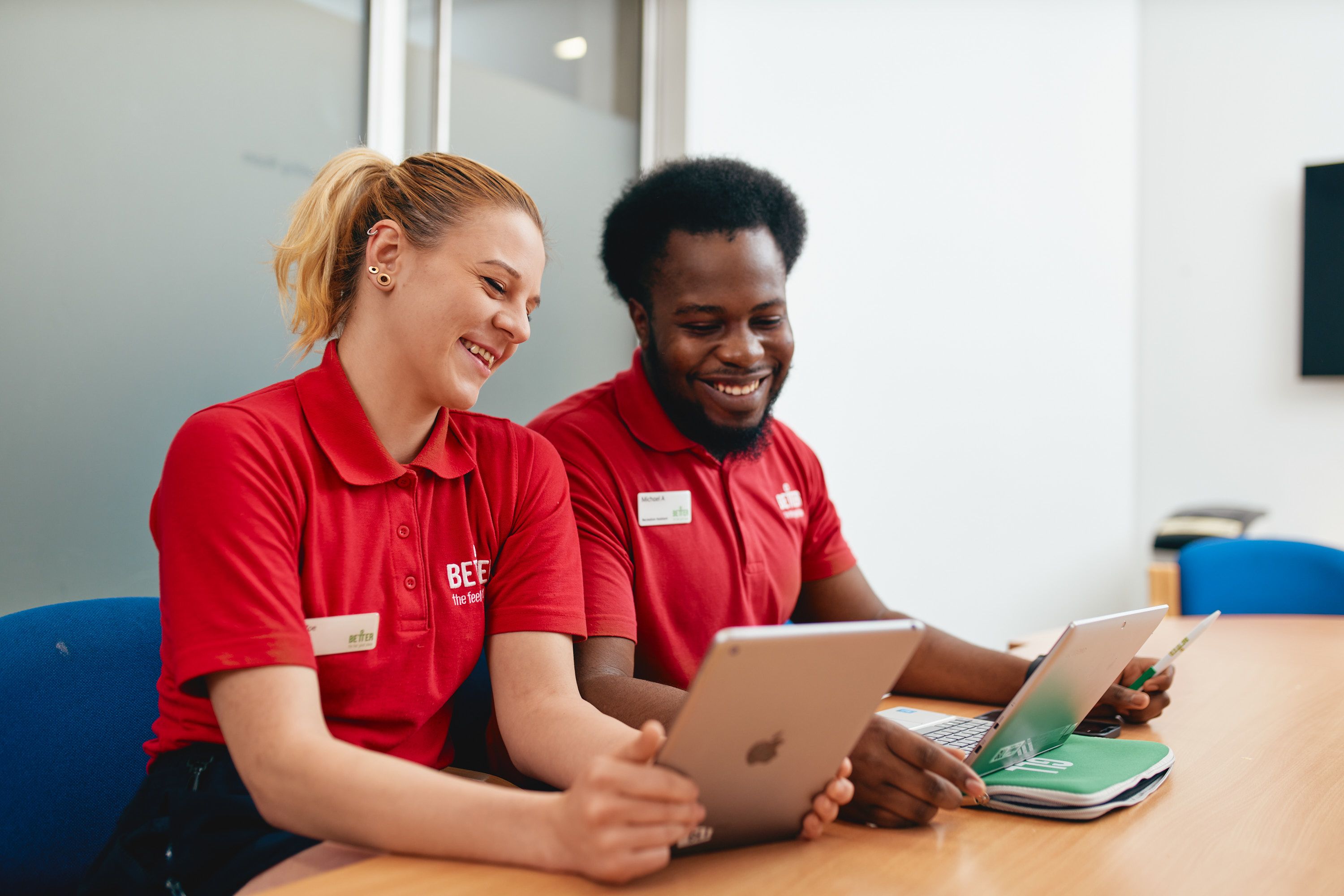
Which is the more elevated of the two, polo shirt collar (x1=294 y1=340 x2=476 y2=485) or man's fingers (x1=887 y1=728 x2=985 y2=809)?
polo shirt collar (x1=294 y1=340 x2=476 y2=485)

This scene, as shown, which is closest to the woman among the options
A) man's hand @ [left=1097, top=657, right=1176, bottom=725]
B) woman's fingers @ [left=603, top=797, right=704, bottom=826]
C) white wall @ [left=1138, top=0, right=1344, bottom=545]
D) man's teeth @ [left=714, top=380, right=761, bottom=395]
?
woman's fingers @ [left=603, top=797, right=704, bottom=826]

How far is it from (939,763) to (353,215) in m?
0.97

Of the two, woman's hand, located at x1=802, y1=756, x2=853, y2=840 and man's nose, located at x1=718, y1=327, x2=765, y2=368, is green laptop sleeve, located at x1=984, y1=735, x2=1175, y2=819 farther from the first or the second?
man's nose, located at x1=718, y1=327, x2=765, y2=368

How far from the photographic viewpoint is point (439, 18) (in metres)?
2.21

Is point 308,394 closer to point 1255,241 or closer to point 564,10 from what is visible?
point 564,10

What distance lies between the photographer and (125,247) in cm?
174

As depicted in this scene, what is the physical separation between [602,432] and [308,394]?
0.55 m

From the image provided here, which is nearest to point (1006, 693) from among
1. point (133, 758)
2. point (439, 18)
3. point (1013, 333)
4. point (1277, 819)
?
point (1277, 819)

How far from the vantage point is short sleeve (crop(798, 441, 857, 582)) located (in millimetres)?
1876

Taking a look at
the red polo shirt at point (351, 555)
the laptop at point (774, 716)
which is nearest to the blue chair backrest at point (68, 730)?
the red polo shirt at point (351, 555)

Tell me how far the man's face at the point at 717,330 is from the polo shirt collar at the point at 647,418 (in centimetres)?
2

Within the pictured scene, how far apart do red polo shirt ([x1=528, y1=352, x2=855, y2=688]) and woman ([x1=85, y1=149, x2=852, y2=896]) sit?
0.15 metres

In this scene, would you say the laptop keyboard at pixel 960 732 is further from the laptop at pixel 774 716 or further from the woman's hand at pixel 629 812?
the woman's hand at pixel 629 812

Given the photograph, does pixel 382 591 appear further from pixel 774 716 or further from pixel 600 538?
pixel 774 716
